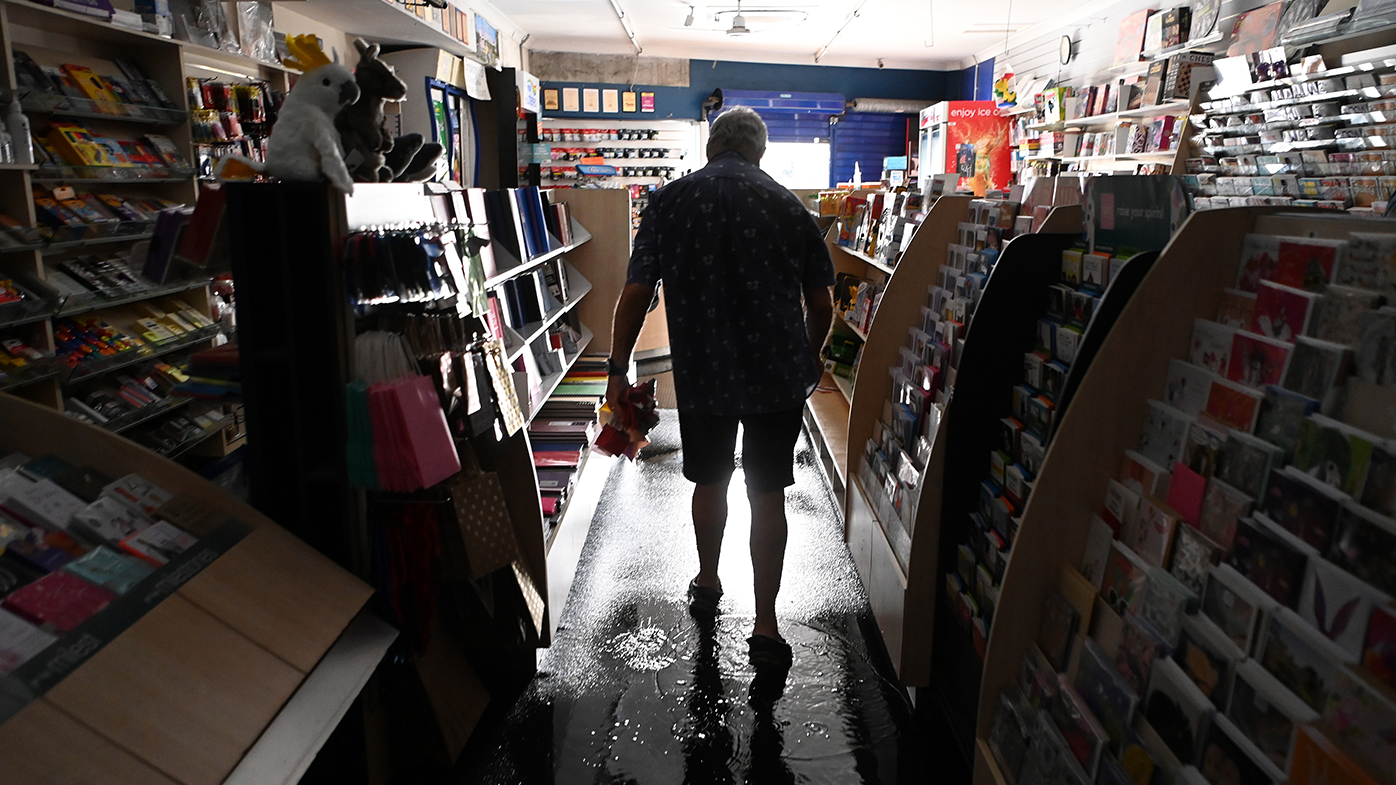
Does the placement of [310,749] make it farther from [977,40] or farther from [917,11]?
[977,40]

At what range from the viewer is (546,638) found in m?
2.66

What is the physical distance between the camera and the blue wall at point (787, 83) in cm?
1180

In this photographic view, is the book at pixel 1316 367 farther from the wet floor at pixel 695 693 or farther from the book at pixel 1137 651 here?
the wet floor at pixel 695 693

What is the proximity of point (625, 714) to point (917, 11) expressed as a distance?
27.3 feet

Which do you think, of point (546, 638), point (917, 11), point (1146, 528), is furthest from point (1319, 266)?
point (917, 11)

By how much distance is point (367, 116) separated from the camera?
2.02 meters

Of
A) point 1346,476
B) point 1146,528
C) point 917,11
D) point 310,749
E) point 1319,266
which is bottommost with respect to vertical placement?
point 310,749

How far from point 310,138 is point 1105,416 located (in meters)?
1.74

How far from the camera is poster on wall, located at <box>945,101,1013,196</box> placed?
10.0 meters

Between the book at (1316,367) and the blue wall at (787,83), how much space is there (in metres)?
11.1

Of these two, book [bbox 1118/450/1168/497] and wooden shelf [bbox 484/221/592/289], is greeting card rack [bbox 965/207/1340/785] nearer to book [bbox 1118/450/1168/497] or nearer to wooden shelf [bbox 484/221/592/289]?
book [bbox 1118/450/1168/497]

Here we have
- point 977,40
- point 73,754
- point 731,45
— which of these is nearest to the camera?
point 73,754

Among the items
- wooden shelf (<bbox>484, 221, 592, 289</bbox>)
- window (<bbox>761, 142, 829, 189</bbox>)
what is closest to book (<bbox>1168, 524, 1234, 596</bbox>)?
wooden shelf (<bbox>484, 221, 592, 289</bbox>)

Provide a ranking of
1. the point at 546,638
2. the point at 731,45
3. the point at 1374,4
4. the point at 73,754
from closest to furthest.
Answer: the point at 73,754
the point at 546,638
the point at 1374,4
the point at 731,45
